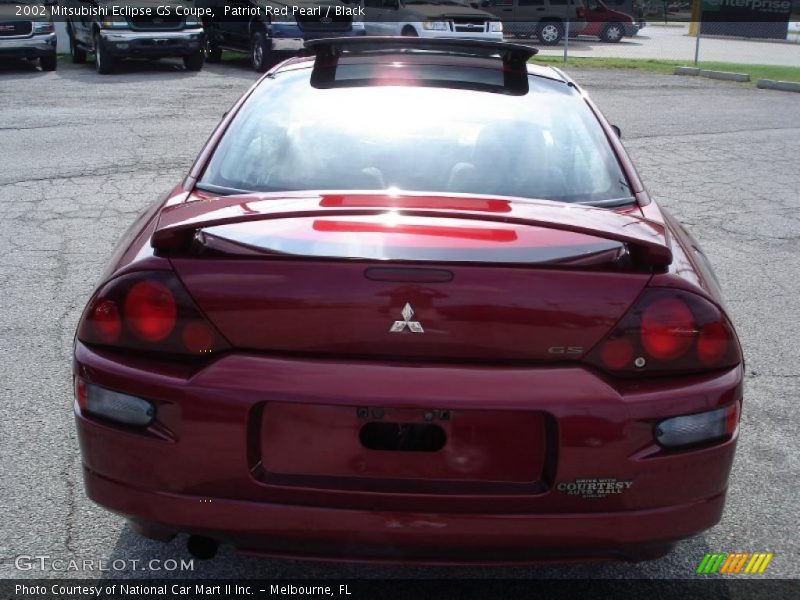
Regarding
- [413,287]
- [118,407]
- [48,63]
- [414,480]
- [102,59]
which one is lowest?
[48,63]

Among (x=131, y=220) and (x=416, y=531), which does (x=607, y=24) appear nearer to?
(x=131, y=220)

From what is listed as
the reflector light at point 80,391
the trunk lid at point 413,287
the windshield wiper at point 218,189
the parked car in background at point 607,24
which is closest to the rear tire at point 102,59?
the windshield wiper at point 218,189

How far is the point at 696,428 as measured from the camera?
2424mm

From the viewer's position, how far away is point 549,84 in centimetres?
381

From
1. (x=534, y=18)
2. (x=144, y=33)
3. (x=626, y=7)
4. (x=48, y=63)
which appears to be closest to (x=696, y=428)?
(x=144, y=33)

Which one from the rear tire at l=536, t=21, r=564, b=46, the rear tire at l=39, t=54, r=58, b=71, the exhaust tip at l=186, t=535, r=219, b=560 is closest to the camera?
the exhaust tip at l=186, t=535, r=219, b=560

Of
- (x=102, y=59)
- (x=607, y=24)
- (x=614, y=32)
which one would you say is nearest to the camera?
(x=102, y=59)

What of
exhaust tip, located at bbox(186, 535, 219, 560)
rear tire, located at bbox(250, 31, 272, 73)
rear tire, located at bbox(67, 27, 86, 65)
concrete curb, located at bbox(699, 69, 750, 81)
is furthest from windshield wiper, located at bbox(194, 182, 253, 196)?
rear tire, located at bbox(67, 27, 86, 65)

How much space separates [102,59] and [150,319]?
54.7ft

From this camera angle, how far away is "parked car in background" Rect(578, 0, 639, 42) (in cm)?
3294

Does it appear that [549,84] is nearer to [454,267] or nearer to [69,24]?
[454,267]

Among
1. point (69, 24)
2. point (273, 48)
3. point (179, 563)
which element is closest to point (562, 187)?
point (179, 563)

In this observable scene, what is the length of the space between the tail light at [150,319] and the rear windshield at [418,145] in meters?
0.70

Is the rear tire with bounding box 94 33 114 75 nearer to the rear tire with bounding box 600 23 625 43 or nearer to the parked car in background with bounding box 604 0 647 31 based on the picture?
the rear tire with bounding box 600 23 625 43
